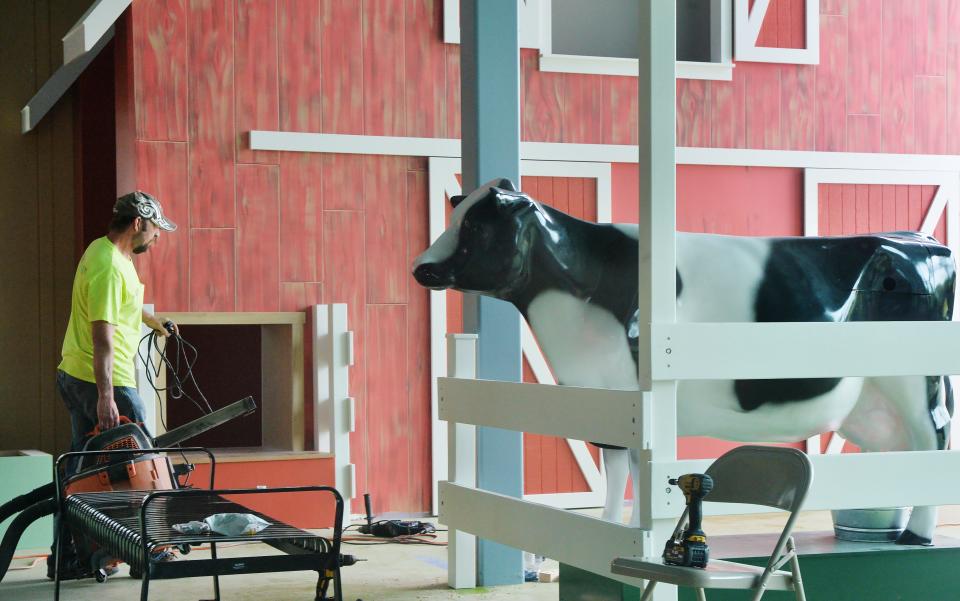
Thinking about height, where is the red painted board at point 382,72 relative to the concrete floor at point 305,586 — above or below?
above

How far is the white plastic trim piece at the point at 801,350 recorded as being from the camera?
3.58 meters

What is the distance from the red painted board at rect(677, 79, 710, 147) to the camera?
8.12m

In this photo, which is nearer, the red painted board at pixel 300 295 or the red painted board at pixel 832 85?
the red painted board at pixel 300 295

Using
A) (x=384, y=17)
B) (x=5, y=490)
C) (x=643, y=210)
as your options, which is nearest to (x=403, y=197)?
(x=384, y=17)

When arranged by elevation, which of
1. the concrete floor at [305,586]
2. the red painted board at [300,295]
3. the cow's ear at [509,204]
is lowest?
the concrete floor at [305,586]

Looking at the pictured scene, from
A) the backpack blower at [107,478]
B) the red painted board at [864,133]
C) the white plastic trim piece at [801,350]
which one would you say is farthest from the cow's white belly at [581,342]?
the red painted board at [864,133]

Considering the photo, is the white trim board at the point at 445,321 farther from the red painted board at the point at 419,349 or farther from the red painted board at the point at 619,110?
the red painted board at the point at 619,110

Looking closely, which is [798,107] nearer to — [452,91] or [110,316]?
[452,91]

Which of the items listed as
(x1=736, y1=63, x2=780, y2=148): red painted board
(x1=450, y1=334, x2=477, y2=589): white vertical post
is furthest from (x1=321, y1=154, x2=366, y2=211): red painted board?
(x1=736, y1=63, x2=780, y2=148): red painted board

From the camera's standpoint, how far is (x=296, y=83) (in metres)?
7.39

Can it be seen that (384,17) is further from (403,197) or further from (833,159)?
(833,159)

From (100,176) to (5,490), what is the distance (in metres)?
2.59

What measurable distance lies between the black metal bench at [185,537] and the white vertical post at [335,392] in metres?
2.49

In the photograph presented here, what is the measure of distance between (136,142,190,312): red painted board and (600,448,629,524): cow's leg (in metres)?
3.31
